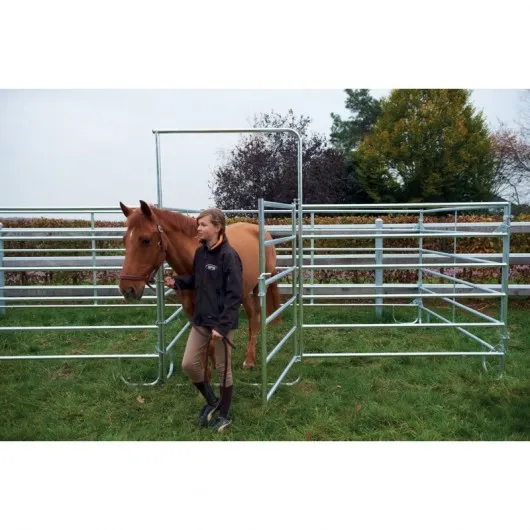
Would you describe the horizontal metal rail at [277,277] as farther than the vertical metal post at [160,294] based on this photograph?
No

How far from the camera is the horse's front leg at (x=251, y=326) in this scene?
4.43 metres

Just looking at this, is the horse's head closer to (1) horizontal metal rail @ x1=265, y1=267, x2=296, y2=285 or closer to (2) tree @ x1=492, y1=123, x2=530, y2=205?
(1) horizontal metal rail @ x1=265, y1=267, x2=296, y2=285

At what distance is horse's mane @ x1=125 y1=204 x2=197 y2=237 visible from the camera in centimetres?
337

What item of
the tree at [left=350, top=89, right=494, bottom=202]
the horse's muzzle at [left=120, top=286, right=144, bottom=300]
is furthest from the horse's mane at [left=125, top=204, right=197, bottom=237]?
the tree at [left=350, top=89, right=494, bottom=202]

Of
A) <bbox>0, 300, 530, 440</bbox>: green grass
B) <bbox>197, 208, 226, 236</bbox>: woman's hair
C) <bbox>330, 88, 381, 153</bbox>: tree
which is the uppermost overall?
<bbox>330, 88, 381, 153</bbox>: tree

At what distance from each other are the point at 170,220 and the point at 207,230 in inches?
25.8

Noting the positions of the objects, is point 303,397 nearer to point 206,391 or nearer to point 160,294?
point 206,391

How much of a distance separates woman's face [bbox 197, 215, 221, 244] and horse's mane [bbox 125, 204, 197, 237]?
22.1 inches

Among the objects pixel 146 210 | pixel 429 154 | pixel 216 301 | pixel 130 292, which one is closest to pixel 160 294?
pixel 130 292

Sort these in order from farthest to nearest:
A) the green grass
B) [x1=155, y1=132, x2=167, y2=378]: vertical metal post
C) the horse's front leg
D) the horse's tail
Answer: the horse's tail → the horse's front leg → [x1=155, y1=132, x2=167, y2=378]: vertical metal post → the green grass

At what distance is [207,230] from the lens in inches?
120

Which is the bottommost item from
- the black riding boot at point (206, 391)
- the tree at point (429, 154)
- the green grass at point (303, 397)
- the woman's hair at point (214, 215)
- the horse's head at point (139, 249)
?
the green grass at point (303, 397)

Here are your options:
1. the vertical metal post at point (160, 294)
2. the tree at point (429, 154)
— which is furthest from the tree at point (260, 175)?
the vertical metal post at point (160, 294)

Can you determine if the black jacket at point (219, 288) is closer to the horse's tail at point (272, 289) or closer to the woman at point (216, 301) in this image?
the woman at point (216, 301)
